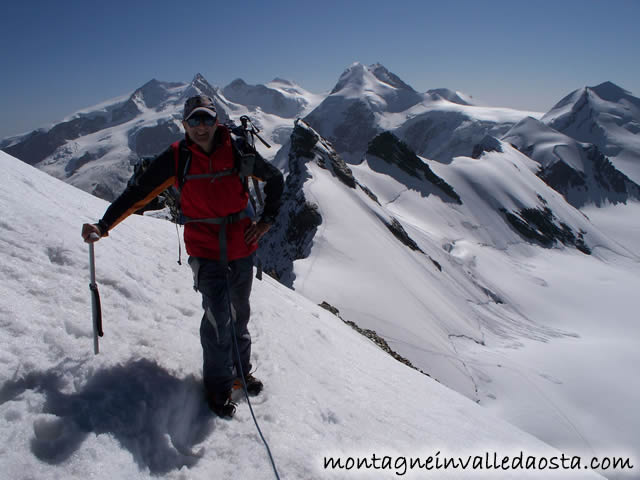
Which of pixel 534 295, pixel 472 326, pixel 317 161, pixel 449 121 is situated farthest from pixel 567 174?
pixel 472 326

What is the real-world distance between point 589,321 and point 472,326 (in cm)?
2270

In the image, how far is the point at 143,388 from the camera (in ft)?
11.2

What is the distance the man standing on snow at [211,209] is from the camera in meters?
3.77

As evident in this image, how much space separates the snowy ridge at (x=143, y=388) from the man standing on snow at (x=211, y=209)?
0.41m

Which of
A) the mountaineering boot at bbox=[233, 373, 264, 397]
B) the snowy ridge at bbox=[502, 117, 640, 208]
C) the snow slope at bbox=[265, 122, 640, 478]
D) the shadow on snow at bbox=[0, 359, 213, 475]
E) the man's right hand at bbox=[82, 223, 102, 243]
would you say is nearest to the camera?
the shadow on snow at bbox=[0, 359, 213, 475]

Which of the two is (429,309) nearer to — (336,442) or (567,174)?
(336,442)

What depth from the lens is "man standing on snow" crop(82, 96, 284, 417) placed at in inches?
148

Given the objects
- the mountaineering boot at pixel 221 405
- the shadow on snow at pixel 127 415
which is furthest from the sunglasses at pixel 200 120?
the mountaineering boot at pixel 221 405

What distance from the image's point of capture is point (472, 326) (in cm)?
3198

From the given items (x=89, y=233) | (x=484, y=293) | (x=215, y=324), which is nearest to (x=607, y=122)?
(x=484, y=293)

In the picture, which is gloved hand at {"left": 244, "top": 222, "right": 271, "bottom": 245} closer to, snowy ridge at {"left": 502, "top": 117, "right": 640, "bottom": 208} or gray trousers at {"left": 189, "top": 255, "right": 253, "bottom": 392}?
gray trousers at {"left": 189, "top": 255, "right": 253, "bottom": 392}

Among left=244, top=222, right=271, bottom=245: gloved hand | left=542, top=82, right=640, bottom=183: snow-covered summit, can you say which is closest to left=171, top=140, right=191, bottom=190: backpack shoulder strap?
left=244, top=222, right=271, bottom=245: gloved hand

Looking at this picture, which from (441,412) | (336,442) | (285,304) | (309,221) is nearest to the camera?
(336,442)

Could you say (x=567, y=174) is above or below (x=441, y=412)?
above
